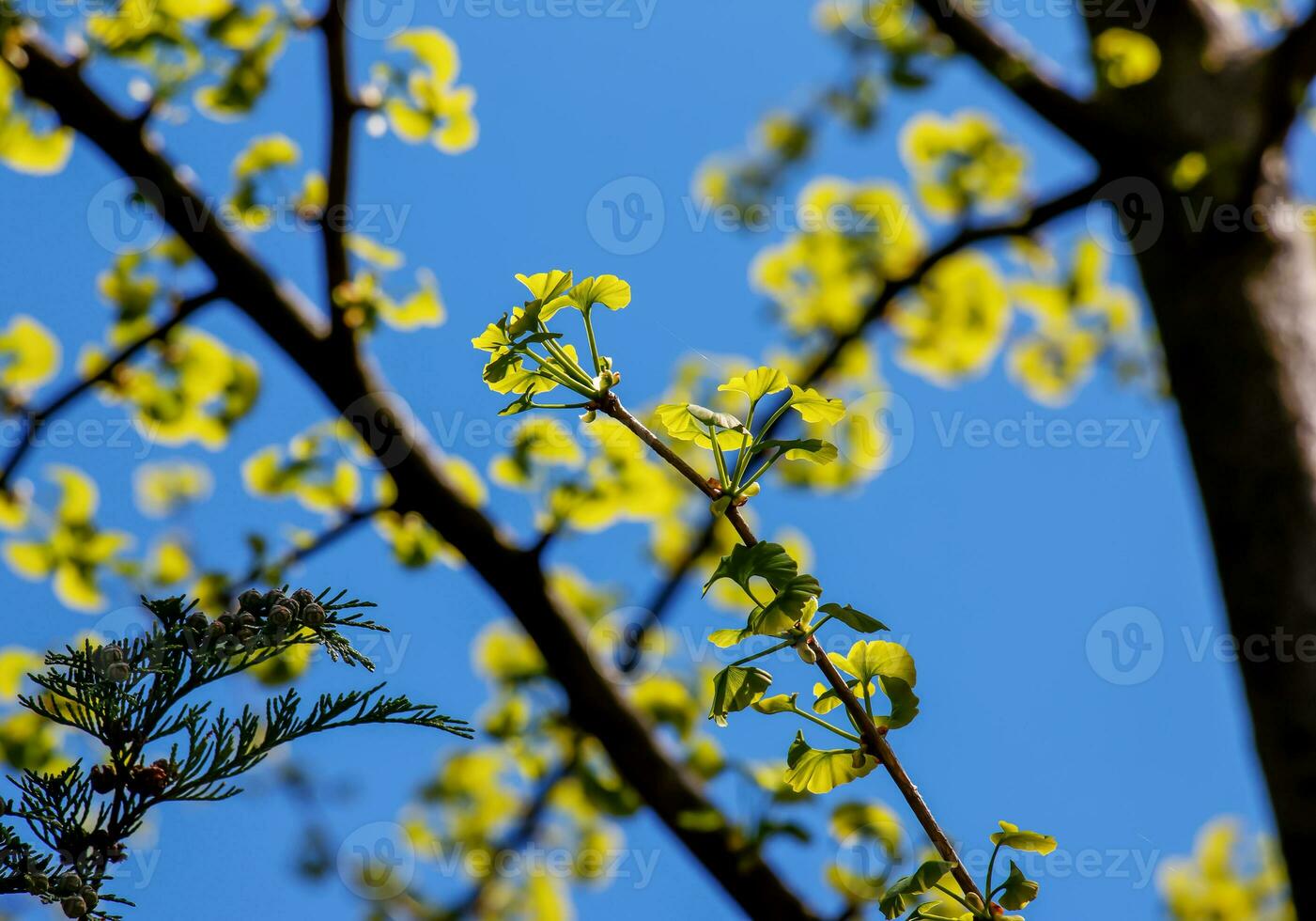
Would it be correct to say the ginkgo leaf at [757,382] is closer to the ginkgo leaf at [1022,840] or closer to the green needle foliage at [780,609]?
the green needle foliage at [780,609]

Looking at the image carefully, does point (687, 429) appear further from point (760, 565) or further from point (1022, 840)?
point (1022, 840)

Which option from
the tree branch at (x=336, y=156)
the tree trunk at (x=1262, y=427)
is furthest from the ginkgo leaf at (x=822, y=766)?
the tree branch at (x=336, y=156)

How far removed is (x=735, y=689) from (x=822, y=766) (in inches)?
3.3

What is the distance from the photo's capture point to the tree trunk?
1107 mm

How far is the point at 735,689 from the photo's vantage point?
0.49 meters

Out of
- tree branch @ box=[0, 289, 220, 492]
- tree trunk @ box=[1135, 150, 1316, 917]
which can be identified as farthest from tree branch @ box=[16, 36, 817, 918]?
tree trunk @ box=[1135, 150, 1316, 917]

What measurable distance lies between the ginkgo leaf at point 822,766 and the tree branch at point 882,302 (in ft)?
4.11

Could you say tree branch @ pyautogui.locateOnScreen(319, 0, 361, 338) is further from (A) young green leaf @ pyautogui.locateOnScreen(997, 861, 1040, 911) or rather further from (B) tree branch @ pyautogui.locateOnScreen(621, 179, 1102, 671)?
(A) young green leaf @ pyautogui.locateOnScreen(997, 861, 1040, 911)

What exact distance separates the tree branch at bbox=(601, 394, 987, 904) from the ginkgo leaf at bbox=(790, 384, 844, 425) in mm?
68

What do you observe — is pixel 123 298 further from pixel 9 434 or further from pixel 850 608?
pixel 850 608

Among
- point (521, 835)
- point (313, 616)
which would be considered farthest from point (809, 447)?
point (521, 835)

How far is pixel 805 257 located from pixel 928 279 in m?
0.32

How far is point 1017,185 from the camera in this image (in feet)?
8.13

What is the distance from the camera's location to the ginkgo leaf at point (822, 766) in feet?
1.72
